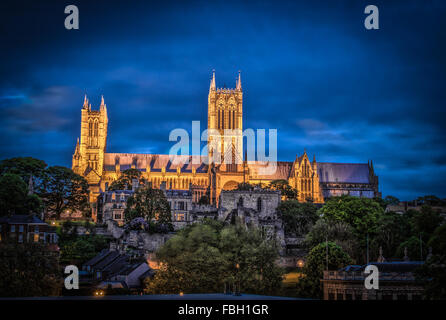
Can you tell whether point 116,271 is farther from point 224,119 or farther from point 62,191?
point 224,119

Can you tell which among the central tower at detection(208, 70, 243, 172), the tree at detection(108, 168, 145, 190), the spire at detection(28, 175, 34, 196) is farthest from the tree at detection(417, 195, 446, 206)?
the spire at detection(28, 175, 34, 196)

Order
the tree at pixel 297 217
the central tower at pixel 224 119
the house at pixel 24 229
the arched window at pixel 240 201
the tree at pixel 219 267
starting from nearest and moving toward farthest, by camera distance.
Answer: the tree at pixel 219 267 < the house at pixel 24 229 < the tree at pixel 297 217 < the arched window at pixel 240 201 < the central tower at pixel 224 119

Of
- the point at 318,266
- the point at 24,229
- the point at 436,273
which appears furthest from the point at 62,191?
the point at 436,273

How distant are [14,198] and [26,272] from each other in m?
26.1

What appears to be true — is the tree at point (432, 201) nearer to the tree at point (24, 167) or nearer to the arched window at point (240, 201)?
the arched window at point (240, 201)

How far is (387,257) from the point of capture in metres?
69.5

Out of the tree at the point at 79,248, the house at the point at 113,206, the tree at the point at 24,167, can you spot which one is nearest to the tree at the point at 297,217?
the house at the point at 113,206

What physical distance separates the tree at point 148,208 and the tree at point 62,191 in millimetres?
16398

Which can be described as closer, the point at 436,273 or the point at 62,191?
the point at 436,273

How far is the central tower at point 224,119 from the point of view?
158 meters

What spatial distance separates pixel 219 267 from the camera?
61.7 meters

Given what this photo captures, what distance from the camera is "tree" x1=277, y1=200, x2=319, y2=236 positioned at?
307ft
